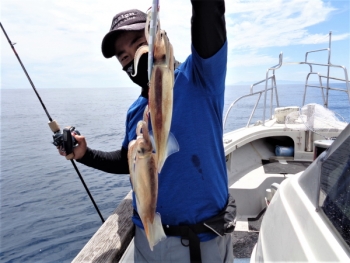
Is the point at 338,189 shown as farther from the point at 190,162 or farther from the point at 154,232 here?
the point at 154,232

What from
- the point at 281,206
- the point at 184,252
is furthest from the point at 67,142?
the point at 281,206

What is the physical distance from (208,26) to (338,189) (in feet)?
3.73

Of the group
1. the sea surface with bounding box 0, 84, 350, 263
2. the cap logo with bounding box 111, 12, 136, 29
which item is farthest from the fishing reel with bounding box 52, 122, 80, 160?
the sea surface with bounding box 0, 84, 350, 263

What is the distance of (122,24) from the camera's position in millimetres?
1738

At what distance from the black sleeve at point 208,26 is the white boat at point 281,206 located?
39.7 inches

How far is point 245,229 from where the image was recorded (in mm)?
4414

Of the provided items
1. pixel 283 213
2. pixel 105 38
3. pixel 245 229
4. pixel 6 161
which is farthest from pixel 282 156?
pixel 6 161

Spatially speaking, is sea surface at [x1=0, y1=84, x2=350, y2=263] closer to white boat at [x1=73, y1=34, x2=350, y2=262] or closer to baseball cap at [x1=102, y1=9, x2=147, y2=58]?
white boat at [x1=73, y1=34, x2=350, y2=262]

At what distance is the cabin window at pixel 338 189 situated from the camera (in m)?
1.45

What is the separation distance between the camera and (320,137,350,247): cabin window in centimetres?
145

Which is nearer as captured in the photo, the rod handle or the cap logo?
the cap logo

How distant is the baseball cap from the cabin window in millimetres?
1398

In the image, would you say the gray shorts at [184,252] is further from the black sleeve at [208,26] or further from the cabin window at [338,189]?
the black sleeve at [208,26]

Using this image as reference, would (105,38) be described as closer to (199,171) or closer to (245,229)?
(199,171)
